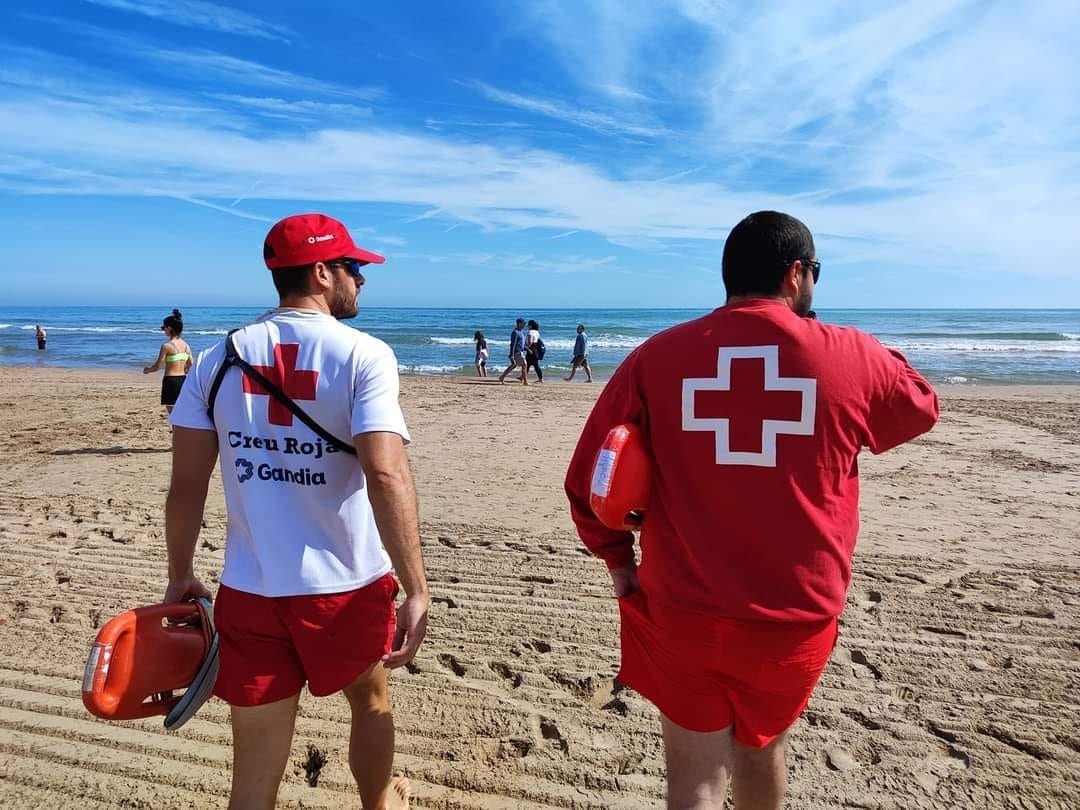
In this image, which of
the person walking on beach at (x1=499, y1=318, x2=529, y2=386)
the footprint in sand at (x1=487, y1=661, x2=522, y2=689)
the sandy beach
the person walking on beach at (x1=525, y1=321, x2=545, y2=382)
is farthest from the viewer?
the person walking on beach at (x1=525, y1=321, x2=545, y2=382)

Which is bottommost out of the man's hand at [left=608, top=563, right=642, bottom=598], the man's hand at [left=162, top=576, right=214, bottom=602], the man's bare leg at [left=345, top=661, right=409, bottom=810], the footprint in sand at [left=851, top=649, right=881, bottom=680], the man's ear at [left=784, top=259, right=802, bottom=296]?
the footprint in sand at [left=851, top=649, right=881, bottom=680]

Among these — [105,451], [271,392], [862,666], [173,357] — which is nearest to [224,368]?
[271,392]

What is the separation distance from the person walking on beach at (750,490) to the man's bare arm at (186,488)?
116 cm

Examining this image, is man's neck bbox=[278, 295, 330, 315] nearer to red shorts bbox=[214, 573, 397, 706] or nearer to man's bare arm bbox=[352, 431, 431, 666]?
man's bare arm bbox=[352, 431, 431, 666]

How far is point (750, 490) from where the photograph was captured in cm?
176

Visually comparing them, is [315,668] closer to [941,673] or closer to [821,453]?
[821,453]

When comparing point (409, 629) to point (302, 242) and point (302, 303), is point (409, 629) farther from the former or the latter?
point (302, 242)

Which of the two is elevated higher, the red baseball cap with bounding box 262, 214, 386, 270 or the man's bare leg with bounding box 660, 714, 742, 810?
the red baseball cap with bounding box 262, 214, 386, 270

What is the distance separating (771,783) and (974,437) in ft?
32.0

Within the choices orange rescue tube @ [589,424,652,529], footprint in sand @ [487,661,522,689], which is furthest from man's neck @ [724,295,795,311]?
footprint in sand @ [487,661,522,689]

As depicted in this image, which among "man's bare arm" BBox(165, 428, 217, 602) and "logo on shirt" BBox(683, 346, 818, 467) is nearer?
"logo on shirt" BBox(683, 346, 818, 467)

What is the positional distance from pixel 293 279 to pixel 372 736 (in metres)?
1.41

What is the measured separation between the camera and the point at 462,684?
3.56 metres

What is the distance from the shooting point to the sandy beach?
2.84 metres
